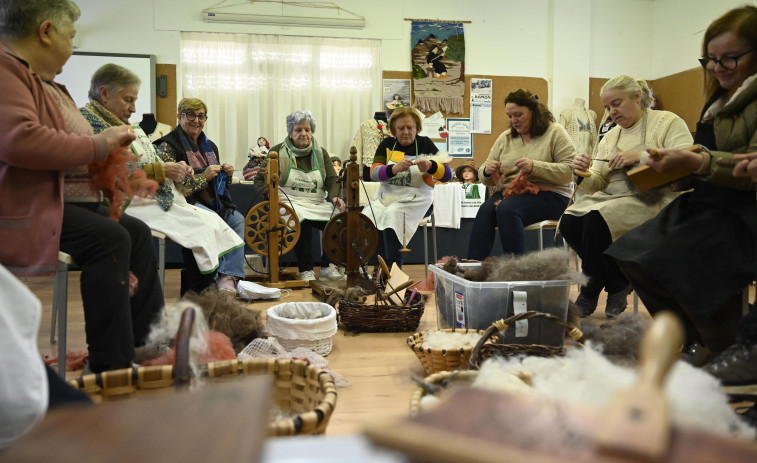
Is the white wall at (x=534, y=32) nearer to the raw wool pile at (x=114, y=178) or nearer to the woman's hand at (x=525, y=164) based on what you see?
the woman's hand at (x=525, y=164)

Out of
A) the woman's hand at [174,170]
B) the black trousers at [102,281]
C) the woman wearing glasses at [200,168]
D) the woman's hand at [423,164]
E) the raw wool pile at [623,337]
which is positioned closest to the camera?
the black trousers at [102,281]

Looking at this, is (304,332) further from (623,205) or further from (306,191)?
(306,191)

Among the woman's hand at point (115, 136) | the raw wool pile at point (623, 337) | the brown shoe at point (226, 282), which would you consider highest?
the woman's hand at point (115, 136)

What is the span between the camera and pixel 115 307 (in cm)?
159

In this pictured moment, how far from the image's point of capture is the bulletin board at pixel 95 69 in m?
6.52

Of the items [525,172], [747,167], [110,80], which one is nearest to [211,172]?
[110,80]

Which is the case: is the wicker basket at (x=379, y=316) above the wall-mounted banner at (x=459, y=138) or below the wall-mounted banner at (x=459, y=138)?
below

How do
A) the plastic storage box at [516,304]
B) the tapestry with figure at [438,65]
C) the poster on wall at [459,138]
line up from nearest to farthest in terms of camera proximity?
1. the plastic storage box at [516,304]
2. the tapestry with figure at [438,65]
3. the poster on wall at [459,138]

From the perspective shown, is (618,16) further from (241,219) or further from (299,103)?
(241,219)

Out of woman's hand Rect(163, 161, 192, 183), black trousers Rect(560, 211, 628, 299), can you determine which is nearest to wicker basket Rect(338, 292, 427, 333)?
black trousers Rect(560, 211, 628, 299)

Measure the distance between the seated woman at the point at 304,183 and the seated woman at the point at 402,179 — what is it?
364 millimetres

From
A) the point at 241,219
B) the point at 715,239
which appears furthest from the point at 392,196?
the point at 715,239

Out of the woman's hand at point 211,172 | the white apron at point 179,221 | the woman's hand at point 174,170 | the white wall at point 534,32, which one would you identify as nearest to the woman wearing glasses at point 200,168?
the woman's hand at point 211,172

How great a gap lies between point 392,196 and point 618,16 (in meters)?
5.60
